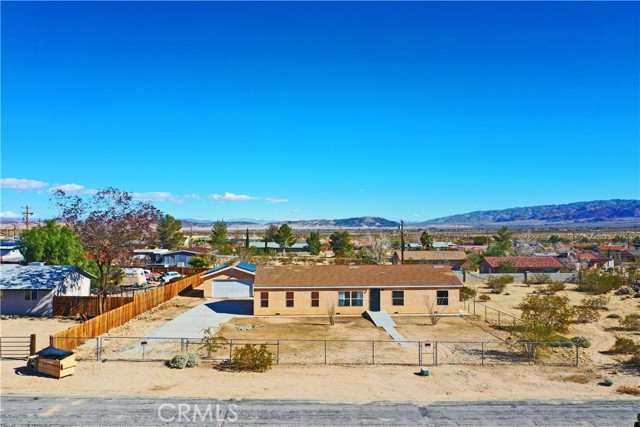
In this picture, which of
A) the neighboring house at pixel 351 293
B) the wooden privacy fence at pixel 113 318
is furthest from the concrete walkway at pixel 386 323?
the wooden privacy fence at pixel 113 318

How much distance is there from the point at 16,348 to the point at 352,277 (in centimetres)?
2308

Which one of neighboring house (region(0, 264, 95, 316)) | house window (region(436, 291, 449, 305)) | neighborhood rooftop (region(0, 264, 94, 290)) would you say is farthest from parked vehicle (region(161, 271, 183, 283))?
house window (region(436, 291, 449, 305))

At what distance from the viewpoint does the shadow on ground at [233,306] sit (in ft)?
135

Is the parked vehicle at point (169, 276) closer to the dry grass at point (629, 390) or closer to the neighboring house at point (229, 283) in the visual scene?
the neighboring house at point (229, 283)

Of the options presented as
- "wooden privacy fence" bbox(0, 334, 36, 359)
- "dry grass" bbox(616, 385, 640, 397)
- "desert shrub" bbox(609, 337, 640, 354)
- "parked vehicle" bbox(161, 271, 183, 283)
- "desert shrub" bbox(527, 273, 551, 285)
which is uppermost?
"parked vehicle" bbox(161, 271, 183, 283)

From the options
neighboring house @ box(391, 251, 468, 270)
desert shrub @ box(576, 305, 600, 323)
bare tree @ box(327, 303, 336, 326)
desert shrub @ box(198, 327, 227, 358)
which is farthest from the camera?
neighboring house @ box(391, 251, 468, 270)

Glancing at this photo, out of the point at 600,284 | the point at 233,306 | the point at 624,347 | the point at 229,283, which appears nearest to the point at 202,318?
the point at 233,306

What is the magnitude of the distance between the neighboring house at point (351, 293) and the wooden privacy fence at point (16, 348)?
1588cm

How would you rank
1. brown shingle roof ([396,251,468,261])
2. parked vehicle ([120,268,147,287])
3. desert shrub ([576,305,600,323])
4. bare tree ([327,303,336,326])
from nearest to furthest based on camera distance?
bare tree ([327,303,336,326]) < desert shrub ([576,305,600,323]) < parked vehicle ([120,268,147,287]) < brown shingle roof ([396,251,468,261])

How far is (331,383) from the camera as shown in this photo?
73.3ft

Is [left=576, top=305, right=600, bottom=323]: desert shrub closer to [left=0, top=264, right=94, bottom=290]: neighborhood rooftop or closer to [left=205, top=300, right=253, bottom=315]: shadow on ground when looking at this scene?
[left=205, top=300, right=253, bottom=315]: shadow on ground

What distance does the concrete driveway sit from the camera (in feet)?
107

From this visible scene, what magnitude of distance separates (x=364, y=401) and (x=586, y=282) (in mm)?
44058

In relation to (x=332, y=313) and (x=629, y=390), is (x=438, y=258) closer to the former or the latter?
(x=332, y=313)
